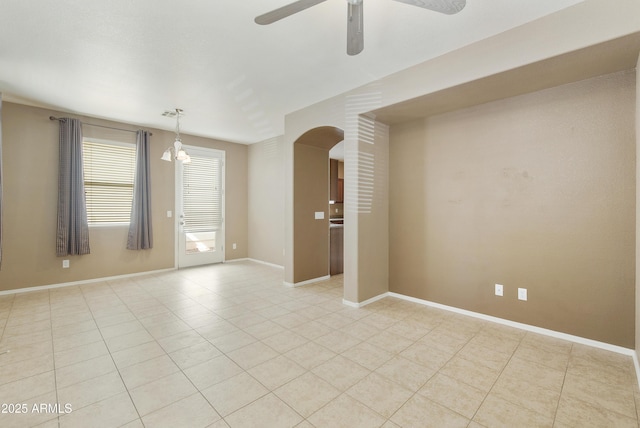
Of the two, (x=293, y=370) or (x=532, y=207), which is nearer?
(x=293, y=370)

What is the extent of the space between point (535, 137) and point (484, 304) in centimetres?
182

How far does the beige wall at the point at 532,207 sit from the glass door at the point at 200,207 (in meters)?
4.09

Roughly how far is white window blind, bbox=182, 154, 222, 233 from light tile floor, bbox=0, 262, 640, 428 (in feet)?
8.29

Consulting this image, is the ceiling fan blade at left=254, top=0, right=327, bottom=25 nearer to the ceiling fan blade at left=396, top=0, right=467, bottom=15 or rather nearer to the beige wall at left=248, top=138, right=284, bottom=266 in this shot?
the ceiling fan blade at left=396, top=0, right=467, bottom=15

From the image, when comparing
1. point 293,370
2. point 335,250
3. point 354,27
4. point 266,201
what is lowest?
point 293,370

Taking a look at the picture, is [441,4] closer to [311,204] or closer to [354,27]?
[354,27]

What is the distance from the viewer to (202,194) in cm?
600

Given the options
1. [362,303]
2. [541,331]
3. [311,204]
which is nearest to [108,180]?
[311,204]

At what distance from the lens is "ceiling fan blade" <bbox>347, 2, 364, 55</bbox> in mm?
1723

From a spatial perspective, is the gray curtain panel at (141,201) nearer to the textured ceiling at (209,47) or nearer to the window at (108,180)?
the window at (108,180)

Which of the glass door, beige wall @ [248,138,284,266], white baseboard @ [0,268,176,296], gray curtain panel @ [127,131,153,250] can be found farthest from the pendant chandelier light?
white baseboard @ [0,268,176,296]

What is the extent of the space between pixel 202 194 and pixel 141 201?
1201 millimetres

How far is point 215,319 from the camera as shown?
3.20 m

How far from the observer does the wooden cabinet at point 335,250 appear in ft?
17.1
